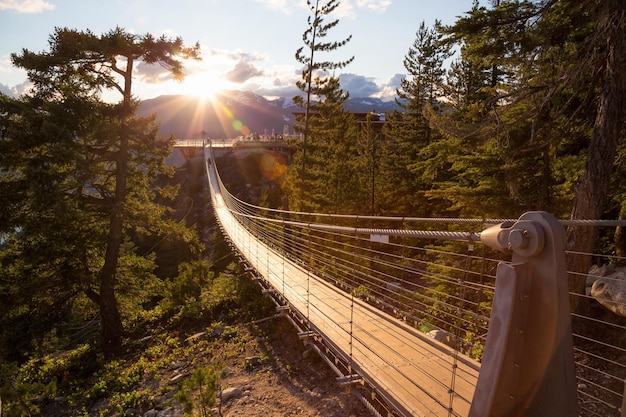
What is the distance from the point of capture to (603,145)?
4496mm

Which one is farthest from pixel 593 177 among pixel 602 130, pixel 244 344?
pixel 244 344

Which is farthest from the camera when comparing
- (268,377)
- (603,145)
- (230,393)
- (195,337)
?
(195,337)

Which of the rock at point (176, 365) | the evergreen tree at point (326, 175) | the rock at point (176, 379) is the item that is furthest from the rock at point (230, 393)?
the evergreen tree at point (326, 175)

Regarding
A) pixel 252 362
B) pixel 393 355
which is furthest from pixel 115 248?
pixel 393 355

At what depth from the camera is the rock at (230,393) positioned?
4.56m

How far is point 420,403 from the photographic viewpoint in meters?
2.58

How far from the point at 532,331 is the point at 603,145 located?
425 cm

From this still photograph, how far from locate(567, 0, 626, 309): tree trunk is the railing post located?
3.67 meters

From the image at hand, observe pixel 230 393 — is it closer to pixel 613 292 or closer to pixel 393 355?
pixel 393 355

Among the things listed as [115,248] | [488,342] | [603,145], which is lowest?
[115,248]

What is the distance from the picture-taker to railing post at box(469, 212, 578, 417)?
1399 mm

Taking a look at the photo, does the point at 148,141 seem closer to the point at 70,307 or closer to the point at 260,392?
the point at 70,307

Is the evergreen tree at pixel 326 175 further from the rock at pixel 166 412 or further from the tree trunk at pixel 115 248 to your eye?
the rock at pixel 166 412

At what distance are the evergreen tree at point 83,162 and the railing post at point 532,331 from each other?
29.7 ft
